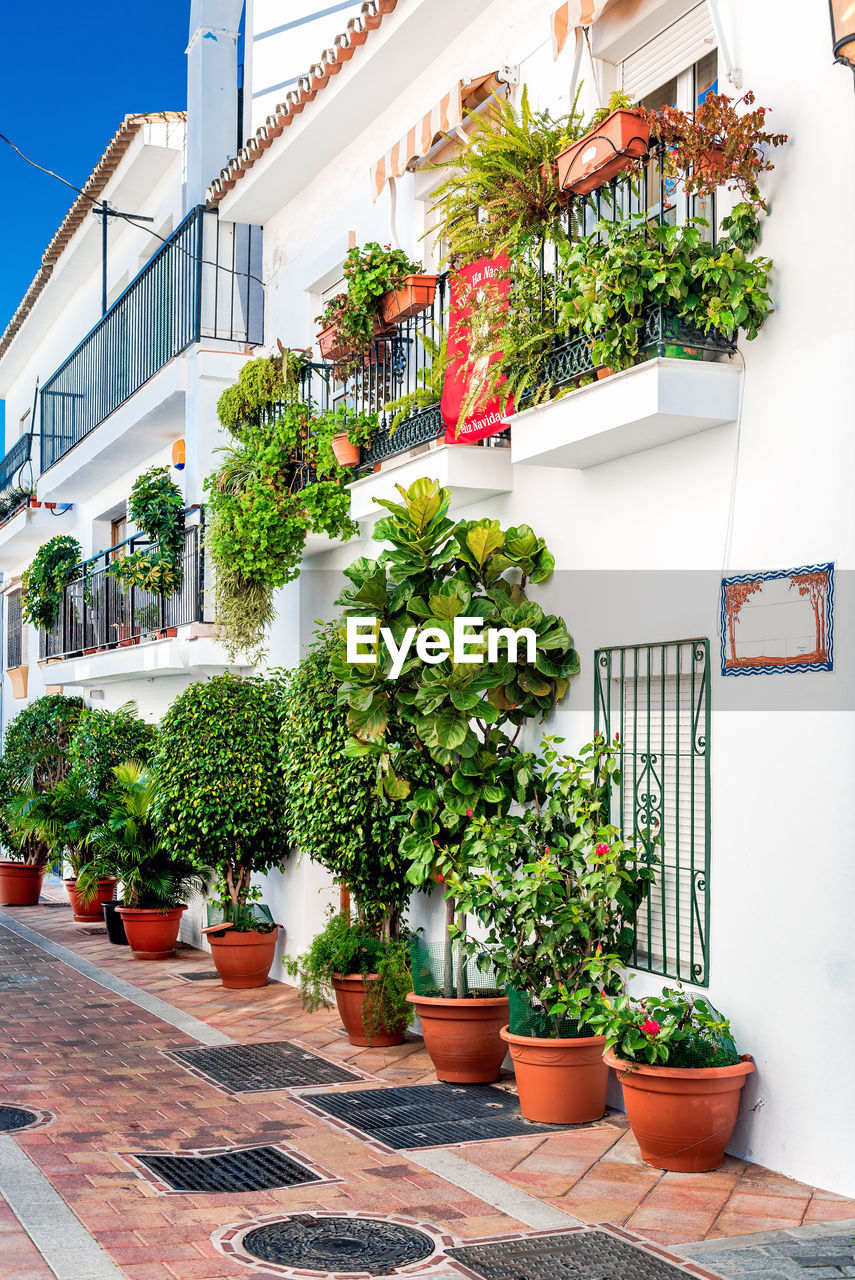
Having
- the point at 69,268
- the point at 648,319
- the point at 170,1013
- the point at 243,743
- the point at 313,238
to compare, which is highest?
the point at 69,268

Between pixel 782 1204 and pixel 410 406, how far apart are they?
225 inches

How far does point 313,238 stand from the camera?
40.3 feet

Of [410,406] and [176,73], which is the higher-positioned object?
[176,73]

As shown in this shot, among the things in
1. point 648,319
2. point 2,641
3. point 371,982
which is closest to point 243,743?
point 371,982

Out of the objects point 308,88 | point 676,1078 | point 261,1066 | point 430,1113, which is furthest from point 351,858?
point 308,88

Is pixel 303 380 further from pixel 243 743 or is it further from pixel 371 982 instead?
pixel 371 982

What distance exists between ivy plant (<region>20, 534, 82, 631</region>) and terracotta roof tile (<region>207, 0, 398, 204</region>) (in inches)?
287

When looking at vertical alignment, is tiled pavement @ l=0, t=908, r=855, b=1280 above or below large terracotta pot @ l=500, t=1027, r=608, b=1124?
below

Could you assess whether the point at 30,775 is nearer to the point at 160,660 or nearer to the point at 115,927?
the point at 115,927

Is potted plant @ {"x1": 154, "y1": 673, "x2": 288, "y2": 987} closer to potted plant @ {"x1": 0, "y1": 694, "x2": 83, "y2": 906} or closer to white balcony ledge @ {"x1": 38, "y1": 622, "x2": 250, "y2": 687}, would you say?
white balcony ledge @ {"x1": 38, "y1": 622, "x2": 250, "y2": 687}

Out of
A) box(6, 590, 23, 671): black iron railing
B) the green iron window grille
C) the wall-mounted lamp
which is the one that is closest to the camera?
the wall-mounted lamp

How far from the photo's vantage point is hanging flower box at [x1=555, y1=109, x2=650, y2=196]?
680 cm

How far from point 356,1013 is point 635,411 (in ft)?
15.5

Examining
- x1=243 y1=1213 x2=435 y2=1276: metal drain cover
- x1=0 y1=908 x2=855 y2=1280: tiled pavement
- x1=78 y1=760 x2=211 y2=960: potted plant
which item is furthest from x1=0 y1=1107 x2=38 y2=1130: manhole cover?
x1=78 y1=760 x2=211 y2=960: potted plant
